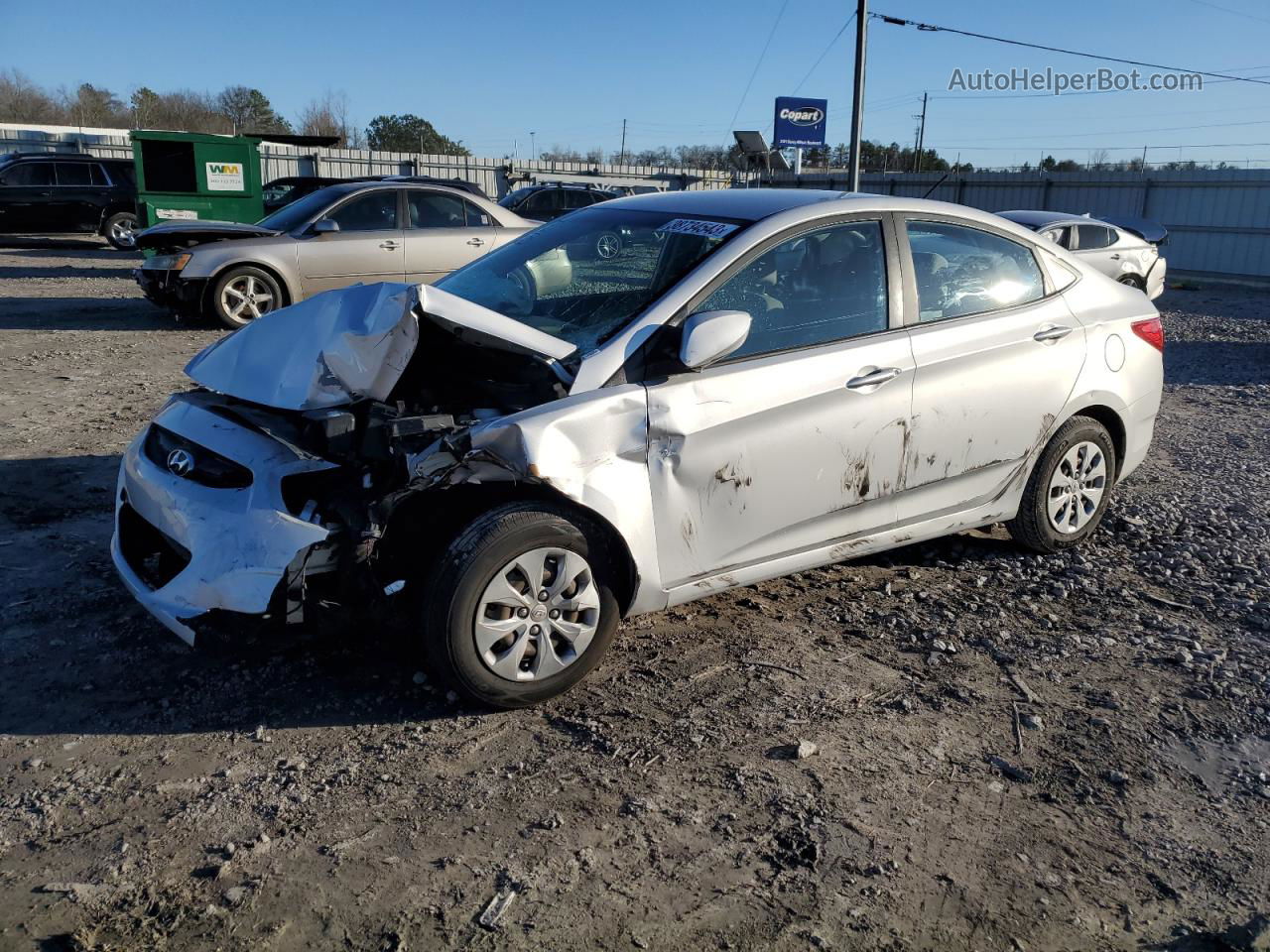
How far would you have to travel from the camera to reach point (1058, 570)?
5016 millimetres

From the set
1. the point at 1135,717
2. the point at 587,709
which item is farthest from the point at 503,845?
the point at 1135,717

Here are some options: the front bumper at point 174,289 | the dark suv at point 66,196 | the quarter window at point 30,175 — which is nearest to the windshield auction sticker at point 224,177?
the dark suv at point 66,196

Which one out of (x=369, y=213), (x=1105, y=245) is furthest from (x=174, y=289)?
(x=1105, y=245)

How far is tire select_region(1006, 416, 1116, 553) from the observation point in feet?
16.1

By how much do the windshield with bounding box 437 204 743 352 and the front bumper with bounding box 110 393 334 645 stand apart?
1153 millimetres

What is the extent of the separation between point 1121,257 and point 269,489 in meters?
15.2

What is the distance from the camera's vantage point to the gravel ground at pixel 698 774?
8.70 ft

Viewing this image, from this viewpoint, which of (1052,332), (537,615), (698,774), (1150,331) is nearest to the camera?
(698,774)

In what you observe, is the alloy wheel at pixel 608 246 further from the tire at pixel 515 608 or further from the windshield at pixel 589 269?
the tire at pixel 515 608

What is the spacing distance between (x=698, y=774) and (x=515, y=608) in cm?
82

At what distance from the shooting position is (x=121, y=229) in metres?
20.8

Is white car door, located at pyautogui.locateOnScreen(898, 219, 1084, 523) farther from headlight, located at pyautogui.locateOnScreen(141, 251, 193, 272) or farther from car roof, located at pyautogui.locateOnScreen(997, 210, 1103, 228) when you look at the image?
car roof, located at pyautogui.locateOnScreen(997, 210, 1103, 228)

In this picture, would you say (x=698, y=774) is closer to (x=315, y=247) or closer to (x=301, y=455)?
(x=301, y=455)

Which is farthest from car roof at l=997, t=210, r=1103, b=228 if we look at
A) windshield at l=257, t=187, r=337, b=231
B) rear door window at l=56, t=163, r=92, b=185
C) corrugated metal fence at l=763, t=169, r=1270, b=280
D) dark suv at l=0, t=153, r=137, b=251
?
rear door window at l=56, t=163, r=92, b=185
